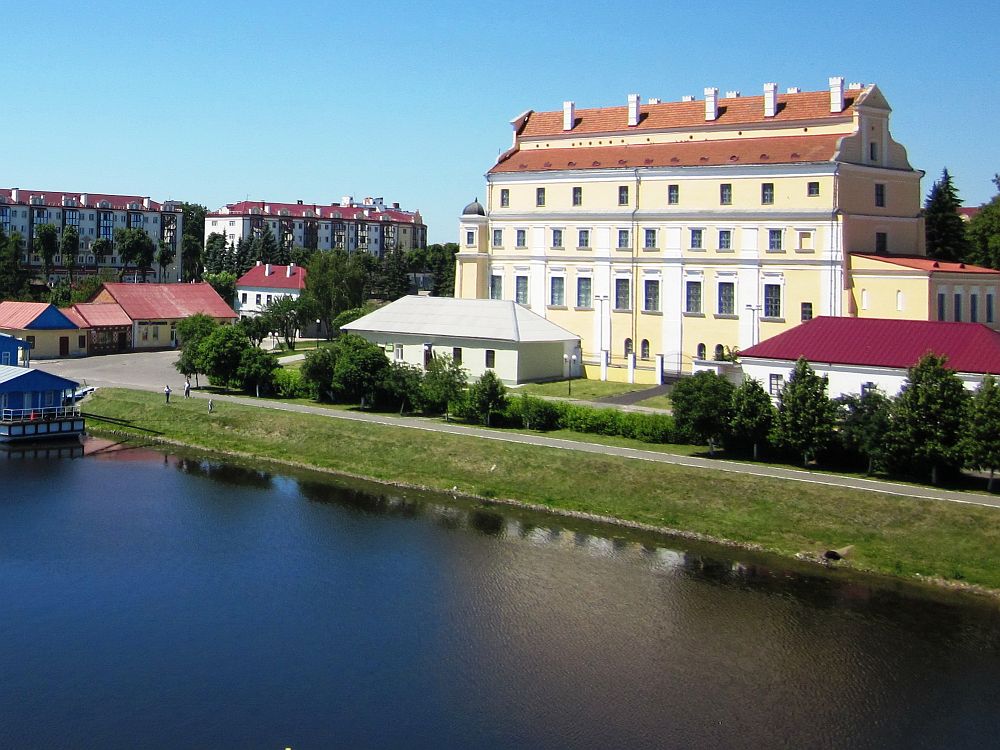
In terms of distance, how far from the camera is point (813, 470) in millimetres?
34250

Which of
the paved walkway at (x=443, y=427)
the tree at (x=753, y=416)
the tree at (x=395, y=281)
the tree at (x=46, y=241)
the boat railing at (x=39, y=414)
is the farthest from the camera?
A: the tree at (x=46, y=241)

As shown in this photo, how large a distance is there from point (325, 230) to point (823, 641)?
11258 centimetres

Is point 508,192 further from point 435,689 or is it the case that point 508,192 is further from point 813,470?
point 435,689

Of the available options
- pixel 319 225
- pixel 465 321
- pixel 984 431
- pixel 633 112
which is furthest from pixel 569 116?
pixel 319 225

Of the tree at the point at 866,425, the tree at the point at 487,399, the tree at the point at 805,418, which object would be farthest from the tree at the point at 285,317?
the tree at the point at 866,425

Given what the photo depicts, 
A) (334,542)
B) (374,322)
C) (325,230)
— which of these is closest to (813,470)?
(334,542)

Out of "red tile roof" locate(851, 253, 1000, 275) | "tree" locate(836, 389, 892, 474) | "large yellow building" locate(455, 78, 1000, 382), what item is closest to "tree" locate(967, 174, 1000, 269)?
"large yellow building" locate(455, 78, 1000, 382)

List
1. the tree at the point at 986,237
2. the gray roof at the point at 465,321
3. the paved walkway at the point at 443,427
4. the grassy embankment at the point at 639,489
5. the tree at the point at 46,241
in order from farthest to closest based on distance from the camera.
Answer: the tree at the point at 46,241
the tree at the point at 986,237
the gray roof at the point at 465,321
the paved walkway at the point at 443,427
the grassy embankment at the point at 639,489

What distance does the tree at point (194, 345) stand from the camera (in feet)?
168

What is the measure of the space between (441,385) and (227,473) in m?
9.08

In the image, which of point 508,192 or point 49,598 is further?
point 508,192

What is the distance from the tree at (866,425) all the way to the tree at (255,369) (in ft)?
86.4

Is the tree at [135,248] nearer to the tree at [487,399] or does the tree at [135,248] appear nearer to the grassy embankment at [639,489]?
the grassy embankment at [639,489]

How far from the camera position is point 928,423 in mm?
31547
